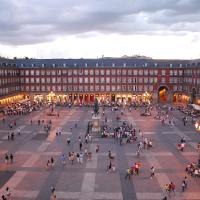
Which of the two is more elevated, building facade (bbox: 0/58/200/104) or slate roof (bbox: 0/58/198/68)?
slate roof (bbox: 0/58/198/68)

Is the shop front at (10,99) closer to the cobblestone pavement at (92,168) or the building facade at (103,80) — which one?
the building facade at (103,80)

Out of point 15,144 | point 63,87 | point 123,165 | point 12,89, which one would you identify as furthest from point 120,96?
point 123,165

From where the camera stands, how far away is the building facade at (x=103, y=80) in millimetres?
128750

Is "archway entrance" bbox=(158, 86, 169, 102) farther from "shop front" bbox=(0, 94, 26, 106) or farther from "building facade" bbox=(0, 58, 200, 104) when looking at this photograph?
"shop front" bbox=(0, 94, 26, 106)

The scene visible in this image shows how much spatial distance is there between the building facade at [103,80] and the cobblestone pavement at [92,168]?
58.9 m

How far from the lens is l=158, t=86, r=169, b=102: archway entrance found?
130 m

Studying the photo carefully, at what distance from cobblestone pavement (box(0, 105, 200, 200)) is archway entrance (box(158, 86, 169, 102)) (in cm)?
6029

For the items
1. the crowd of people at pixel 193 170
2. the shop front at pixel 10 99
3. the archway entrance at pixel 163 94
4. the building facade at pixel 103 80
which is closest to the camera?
the crowd of people at pixel 193 170

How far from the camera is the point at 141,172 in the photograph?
41688 mm

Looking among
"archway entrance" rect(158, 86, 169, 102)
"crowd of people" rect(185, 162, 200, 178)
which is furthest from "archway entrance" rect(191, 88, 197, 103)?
"crowd of people" rect(185, 162, 200, 178)

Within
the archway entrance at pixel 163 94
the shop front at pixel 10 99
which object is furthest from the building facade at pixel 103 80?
the shop front at pixel 10 99

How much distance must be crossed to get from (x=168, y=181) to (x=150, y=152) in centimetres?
1296

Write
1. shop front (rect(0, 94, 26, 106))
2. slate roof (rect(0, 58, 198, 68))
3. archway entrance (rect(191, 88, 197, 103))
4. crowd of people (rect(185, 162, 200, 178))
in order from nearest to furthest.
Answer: crowd of people (rect(185, 162, 200, 178)) → shop front (rect(0, 94, 26, 106)) → archway entrance (rect(191, 88, 197, 103)) → slate roof (rect(0, 58, 198, 68))

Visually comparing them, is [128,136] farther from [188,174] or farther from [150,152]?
[188,174]
